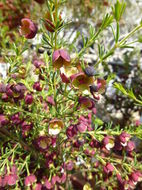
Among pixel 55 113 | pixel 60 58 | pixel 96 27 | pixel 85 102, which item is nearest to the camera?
pixel 60 58

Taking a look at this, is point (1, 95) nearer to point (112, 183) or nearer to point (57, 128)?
point (57, 128)

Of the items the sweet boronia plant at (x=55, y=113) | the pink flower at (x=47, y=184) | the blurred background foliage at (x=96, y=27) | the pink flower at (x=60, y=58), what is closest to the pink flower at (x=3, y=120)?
the sweet boronia plant at (x=55, y=113)

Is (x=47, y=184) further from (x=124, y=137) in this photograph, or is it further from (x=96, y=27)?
(x=96, y=27)

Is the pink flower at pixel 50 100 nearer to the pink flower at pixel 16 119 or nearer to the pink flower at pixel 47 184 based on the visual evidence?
the pink flower at pixel 16 119

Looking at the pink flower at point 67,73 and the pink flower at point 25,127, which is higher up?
the pink flower at point 67,73

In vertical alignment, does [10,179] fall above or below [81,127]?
below

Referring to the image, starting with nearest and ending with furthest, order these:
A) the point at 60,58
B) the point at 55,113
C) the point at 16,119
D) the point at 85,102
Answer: the point at 60,58, the point at 85,102, the point at 55,113, the point at 16,119

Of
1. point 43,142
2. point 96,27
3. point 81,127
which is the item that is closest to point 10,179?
point 43,142

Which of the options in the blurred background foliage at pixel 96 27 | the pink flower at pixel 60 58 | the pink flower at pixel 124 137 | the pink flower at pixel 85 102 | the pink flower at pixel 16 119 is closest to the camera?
the pink flower at pixel 60 58
